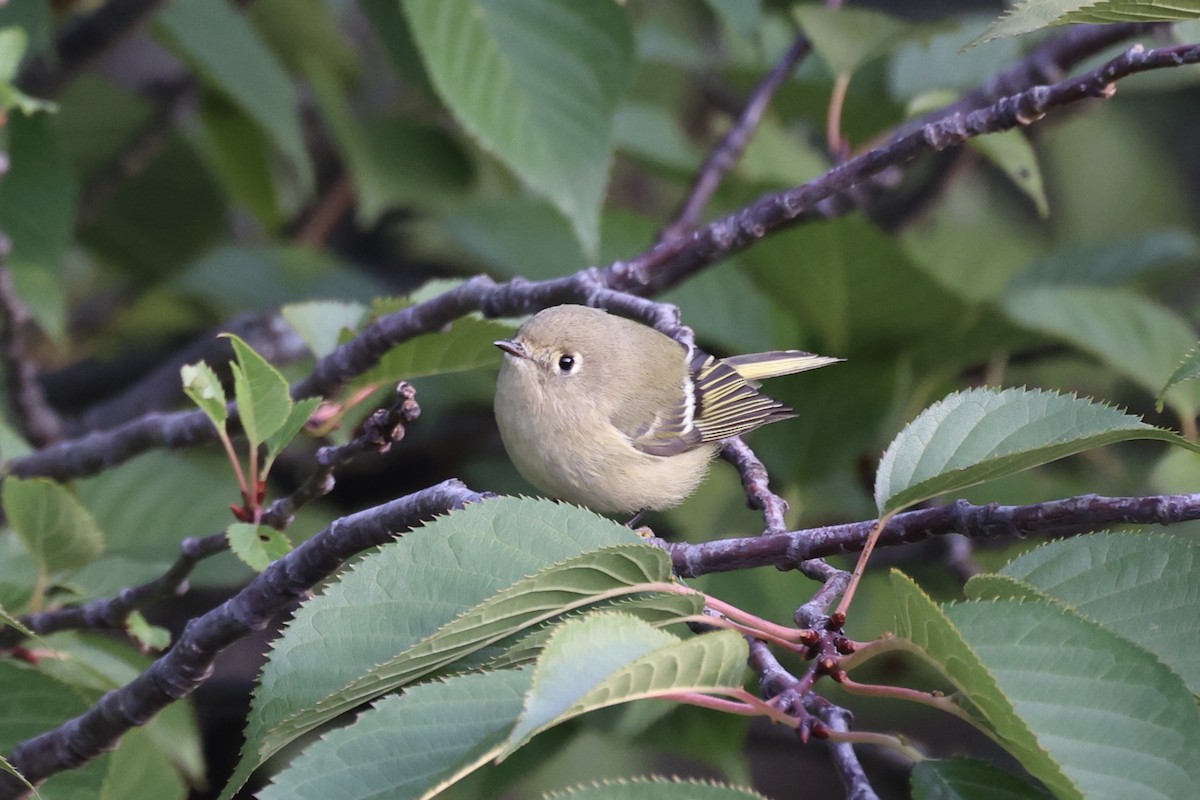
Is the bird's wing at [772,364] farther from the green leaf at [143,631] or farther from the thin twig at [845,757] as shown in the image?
the thin twig at [845,757]

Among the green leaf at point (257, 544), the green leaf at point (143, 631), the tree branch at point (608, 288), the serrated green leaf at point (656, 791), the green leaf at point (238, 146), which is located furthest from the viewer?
the green leaf at point (238, 146)

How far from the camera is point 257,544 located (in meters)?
1.67

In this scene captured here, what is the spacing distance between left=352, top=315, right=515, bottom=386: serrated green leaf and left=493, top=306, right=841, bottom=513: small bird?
7.7 inches

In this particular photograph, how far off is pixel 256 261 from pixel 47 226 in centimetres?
91

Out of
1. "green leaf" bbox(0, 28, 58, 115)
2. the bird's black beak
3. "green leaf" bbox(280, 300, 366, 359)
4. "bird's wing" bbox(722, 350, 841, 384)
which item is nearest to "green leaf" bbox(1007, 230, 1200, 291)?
"bird's wing" bbox(722, 350, 841, 384)

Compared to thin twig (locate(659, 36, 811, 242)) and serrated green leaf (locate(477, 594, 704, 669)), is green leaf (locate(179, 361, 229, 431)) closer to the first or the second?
serrated green leaf (locate(477, 594, 704, 669))

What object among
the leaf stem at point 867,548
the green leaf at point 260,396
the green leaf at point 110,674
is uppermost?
the leaf stem at point 867,548

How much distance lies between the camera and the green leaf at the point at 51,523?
1.97 meters

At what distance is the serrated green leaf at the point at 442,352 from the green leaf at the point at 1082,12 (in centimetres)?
106

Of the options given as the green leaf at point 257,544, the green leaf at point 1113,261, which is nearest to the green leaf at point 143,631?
the green leaf at point 257,544

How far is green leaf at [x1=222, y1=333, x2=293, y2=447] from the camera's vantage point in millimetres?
1677

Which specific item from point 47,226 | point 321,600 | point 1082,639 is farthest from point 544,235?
point 1082,639

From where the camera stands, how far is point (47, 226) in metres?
3.02

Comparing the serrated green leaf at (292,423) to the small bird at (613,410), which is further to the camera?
the small bird at (613,410)
